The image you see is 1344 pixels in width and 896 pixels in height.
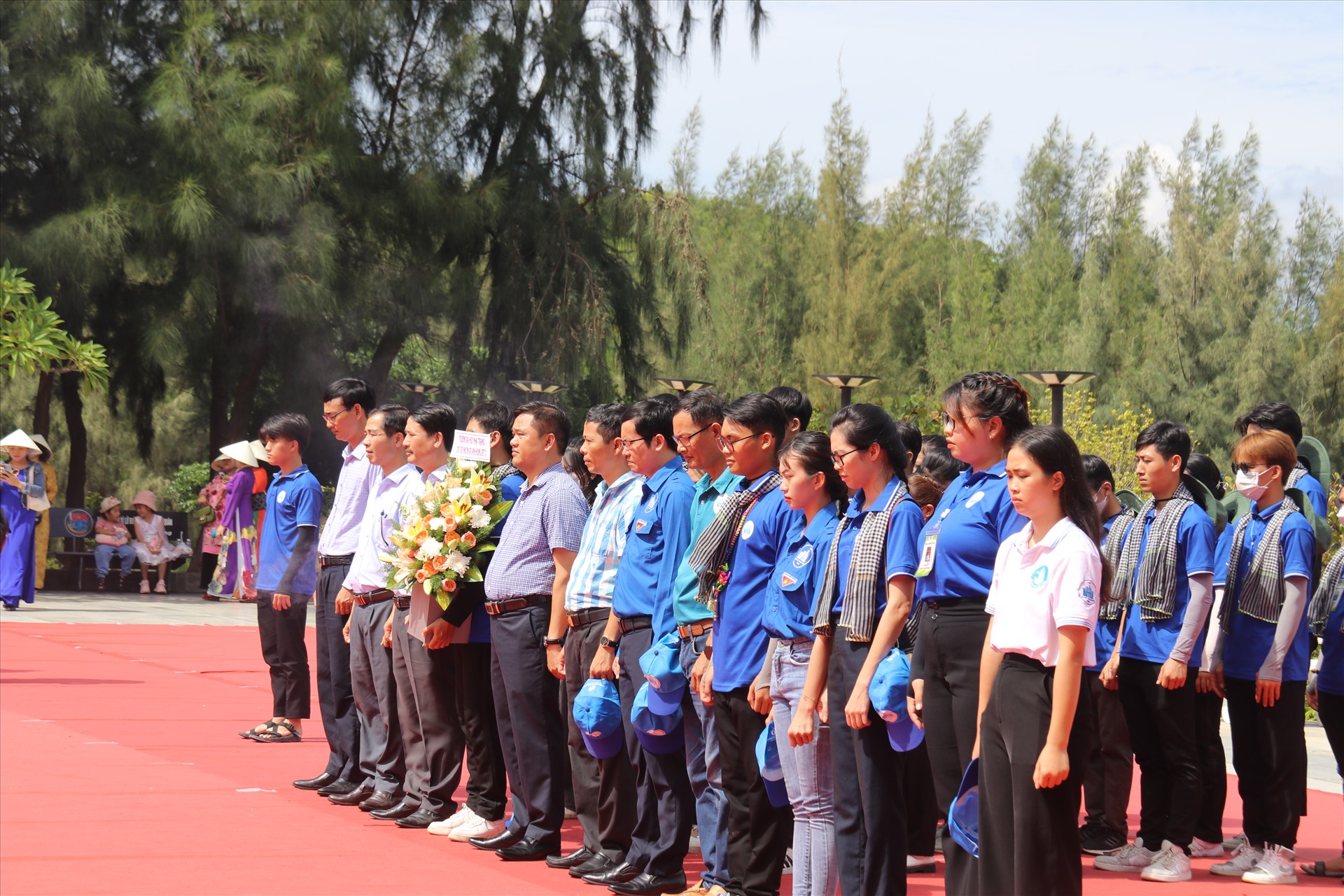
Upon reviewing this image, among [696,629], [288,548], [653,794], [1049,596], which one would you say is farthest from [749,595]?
[288,548]

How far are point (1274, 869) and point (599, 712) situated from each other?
2861 mm

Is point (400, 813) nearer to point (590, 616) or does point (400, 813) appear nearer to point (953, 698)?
point (590, 616)

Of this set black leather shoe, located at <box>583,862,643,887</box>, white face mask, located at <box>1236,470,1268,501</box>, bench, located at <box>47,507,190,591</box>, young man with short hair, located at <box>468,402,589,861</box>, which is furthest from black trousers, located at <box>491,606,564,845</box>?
bench, located at <box>47,507,190,591</box>

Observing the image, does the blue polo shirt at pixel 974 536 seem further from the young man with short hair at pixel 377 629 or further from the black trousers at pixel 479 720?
the young man with short hair at pixel 377 629

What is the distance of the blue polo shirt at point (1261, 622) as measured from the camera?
235 inches

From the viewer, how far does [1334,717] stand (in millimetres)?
6113

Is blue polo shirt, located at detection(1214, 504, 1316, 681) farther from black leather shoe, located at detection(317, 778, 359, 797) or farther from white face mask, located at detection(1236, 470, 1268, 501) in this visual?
black leather shoe, located at detection(317, 778, 359, 797)

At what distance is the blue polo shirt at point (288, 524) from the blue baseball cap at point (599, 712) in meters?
3.20

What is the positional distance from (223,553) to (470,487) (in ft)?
47.4

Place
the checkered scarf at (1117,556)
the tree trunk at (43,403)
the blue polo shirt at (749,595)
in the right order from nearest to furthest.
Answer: the blue polo shirt at (749,595) < the checkered scarf at (1117,556) < the tree trunk at (43,403)

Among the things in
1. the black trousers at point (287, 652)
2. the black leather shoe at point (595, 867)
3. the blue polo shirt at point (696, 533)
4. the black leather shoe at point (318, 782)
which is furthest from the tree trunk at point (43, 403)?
the blue polo shirt at point (696, 533)

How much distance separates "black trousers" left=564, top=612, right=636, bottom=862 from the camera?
5613mm

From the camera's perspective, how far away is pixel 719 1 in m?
23.1

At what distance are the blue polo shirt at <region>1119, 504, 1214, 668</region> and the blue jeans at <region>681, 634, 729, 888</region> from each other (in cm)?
217
